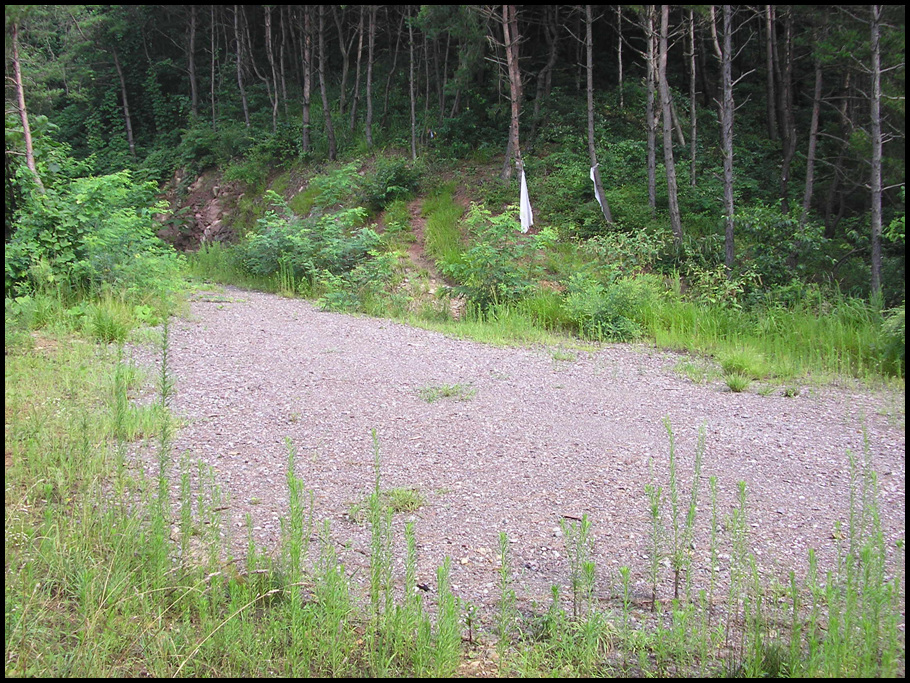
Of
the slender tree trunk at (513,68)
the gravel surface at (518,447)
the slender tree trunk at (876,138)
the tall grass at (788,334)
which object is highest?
the slender tree trunk at (513,68)

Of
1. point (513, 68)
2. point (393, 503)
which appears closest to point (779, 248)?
point (513, 68)

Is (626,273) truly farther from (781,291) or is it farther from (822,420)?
(822,420)

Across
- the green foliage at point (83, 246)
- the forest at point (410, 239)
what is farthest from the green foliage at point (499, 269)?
the green foliage at point (83, 246)

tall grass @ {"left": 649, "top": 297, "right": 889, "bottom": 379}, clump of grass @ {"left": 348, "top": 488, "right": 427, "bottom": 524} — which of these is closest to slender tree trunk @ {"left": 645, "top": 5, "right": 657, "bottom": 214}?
tall grass @ {"left": 649, "top": 297, "right": 889, "bottom": 379}

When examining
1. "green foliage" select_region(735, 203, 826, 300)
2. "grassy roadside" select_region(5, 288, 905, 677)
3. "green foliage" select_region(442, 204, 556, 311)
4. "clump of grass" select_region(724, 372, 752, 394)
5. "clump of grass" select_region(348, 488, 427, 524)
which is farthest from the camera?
"green foliage" select_region(442, 204, 556, 311)

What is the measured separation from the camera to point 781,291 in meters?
9.44

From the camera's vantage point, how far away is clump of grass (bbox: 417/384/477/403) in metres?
5.71

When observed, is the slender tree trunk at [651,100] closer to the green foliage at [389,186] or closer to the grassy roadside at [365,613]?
the green foliage at [389,186]

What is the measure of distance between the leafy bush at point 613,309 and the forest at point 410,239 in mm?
43

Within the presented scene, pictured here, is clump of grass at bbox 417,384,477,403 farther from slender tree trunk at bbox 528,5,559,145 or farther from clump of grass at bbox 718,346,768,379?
slender tree trunk at bbox 528,5,559,145

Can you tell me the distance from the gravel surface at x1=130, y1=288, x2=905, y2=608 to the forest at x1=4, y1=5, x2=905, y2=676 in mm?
258

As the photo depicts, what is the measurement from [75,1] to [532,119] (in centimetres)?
1735

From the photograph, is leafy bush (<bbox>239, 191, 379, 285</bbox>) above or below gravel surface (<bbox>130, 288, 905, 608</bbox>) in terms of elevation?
above

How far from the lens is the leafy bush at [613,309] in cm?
906
